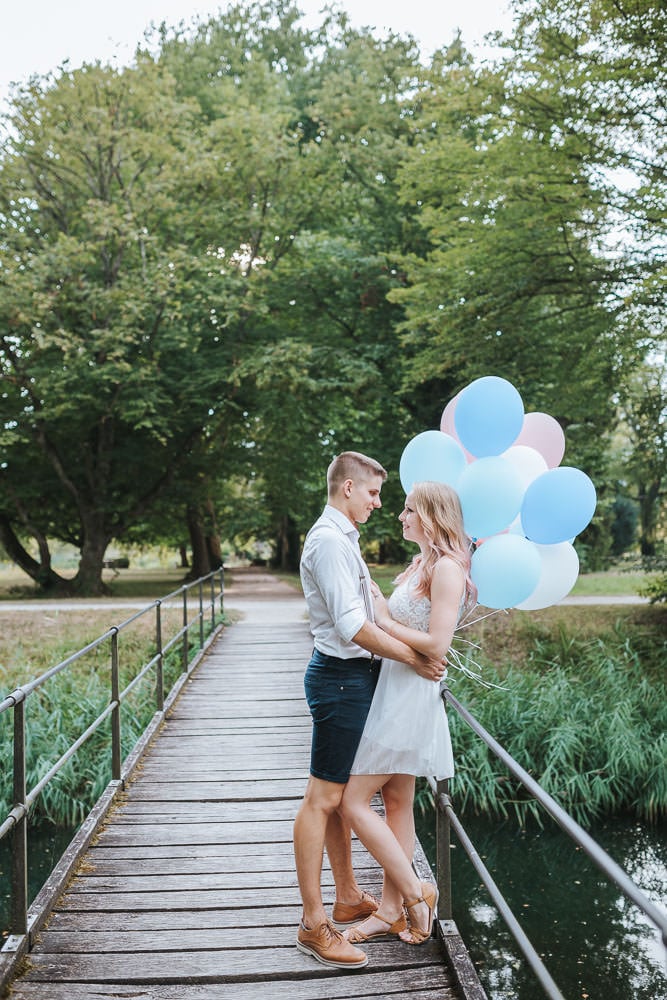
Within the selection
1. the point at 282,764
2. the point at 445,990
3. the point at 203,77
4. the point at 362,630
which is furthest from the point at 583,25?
the point at 203,77

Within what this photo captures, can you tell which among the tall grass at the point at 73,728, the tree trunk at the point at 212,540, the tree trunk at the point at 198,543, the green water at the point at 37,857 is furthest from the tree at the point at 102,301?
the green water at the point at 37,857

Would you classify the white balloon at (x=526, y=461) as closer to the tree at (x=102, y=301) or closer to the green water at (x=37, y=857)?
the green water at (x=37, y=857)

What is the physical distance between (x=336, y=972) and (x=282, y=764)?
2851 millimetres

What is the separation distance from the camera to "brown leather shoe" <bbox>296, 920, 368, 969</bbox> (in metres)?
2.98

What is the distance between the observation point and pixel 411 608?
2.92 metres

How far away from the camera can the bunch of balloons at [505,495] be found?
10.2ft

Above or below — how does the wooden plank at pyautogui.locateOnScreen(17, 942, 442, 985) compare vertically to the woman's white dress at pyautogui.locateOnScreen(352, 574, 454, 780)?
below

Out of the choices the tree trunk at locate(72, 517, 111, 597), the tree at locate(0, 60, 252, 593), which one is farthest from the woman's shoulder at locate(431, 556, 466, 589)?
the tree trunk at locate(72, 517, 111, 597)

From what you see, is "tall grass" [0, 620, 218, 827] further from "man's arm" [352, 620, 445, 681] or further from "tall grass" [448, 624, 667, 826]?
"man's arm" [352, 620, 445, 681]

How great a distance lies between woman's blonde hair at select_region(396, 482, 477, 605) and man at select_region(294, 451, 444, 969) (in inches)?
6.4

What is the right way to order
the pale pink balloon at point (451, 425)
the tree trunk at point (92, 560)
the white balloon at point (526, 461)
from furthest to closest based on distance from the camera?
the tree trunk at point (92, 560), the pale pink balloon at point (451, 425), the white balloon at point (526, 461)

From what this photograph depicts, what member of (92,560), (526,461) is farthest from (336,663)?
(92,560)

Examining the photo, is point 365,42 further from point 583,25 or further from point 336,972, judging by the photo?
point 336,972

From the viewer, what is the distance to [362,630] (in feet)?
9.05
